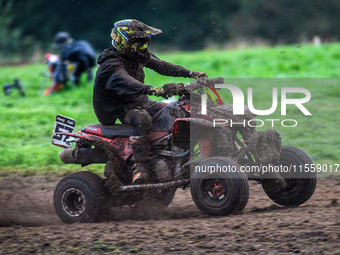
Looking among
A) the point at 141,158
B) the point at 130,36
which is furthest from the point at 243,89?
the point at 141,158

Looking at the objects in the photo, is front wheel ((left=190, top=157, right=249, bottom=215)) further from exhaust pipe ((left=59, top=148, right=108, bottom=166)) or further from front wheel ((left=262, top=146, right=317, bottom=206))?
exhaust pipe ((left=59, top=148, right=108, bottom=166))

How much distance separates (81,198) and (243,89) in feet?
29.2

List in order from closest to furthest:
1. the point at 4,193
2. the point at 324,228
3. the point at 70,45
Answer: the point at 324,228, the point at 4,193, the point at 70,45

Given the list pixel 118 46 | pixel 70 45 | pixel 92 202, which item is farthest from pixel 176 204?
pixel 70 45

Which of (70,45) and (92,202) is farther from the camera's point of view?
(70,45)

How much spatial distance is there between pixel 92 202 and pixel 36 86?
14310mm

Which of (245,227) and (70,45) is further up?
(70,45)

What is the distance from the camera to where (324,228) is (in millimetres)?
5602

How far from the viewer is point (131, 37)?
6.92m

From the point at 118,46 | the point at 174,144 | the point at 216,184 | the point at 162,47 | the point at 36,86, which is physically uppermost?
the point at 162,47

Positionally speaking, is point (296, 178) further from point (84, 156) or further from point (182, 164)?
point (84, 156)

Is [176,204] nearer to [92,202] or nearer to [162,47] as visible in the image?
[92,202]

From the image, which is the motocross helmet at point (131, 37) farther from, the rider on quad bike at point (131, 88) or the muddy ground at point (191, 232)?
the muddy ground at point (191, 232)

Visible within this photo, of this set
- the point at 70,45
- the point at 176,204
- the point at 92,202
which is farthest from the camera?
the point at 70,45
